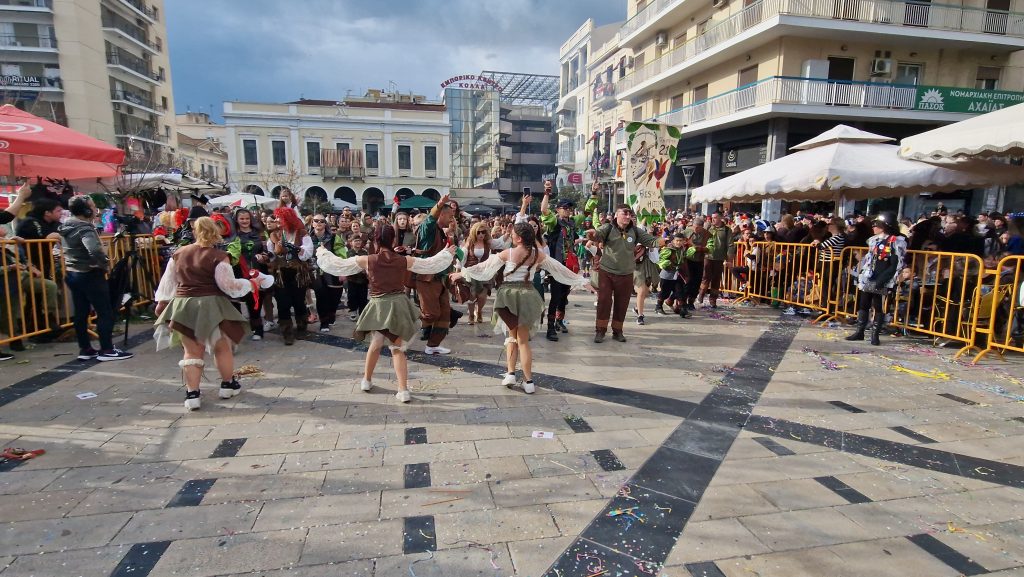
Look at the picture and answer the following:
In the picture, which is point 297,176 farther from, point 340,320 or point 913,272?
point 913,272

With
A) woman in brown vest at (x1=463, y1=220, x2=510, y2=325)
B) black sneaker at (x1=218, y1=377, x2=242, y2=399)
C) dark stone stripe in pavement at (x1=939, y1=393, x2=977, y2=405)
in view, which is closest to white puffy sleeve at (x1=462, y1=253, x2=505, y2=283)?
woman in brown vest at (x1=463, y1=220, x2=510, y2=325)

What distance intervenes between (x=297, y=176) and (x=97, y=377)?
32.2m

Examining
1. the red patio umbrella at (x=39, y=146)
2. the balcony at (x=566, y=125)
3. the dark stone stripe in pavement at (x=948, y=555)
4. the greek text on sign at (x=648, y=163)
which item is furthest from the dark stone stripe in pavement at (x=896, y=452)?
the balcony at (x=566, y=125)

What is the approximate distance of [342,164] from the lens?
36.2 m

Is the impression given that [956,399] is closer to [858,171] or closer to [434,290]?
[858,171]

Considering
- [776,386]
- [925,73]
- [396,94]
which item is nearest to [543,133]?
[396,94]

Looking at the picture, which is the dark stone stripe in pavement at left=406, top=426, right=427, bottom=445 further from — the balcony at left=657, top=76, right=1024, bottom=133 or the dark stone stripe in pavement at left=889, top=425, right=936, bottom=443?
the balcony at left=657, top=76, right=1024, bottom=133

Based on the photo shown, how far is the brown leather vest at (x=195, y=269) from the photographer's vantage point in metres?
4.35

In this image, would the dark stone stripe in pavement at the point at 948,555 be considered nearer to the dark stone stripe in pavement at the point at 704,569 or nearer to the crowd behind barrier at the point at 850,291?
the dark stone stripe in pavement at the point at 704,569

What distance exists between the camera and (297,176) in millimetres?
34656

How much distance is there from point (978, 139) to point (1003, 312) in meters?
2.07

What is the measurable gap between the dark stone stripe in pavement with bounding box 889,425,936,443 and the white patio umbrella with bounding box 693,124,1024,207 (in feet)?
14.2

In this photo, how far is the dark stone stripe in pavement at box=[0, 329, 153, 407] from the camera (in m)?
4.76

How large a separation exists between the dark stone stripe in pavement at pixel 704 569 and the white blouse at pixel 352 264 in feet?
10.6
